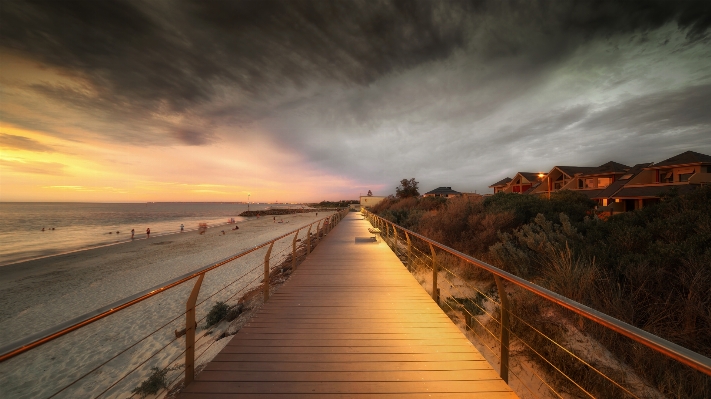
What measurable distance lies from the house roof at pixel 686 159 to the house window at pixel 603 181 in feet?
15.6

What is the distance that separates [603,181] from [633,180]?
14.6ft

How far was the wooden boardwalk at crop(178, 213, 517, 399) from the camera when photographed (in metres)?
2.27

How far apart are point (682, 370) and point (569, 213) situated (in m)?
7.35

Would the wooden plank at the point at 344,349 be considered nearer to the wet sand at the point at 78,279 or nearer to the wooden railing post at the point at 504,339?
the wooden railing post at the point at 504,339

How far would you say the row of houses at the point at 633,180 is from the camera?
17641 mm

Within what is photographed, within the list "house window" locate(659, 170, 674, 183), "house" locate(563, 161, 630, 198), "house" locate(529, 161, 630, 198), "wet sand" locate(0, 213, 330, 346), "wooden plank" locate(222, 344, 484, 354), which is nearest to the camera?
"wooden plank" locate(222, 344, 484, 354)

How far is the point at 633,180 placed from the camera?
20.8 metres

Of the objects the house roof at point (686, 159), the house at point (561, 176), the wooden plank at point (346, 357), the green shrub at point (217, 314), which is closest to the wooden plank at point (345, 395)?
the wooden plank at point (346, 357)

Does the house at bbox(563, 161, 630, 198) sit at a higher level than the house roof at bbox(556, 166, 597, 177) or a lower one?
lower

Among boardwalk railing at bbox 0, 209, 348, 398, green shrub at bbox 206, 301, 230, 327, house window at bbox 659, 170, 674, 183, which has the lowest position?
boardwalk railing at bbox 0, 209, 348, 398

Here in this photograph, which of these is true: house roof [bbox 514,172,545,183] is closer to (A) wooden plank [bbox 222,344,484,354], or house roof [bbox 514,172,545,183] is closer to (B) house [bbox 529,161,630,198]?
(B) house [bbox 529,161,630,198]

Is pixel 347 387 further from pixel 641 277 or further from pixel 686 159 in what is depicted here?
pixel 686 159

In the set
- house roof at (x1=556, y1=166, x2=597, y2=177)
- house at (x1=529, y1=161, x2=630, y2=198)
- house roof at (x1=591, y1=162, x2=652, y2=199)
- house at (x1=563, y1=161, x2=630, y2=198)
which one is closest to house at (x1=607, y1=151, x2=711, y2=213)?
house roof at (x1=591, y1=162, x2=652, y2=199)

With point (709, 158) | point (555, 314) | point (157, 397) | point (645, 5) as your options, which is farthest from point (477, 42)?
point (709, 158)
